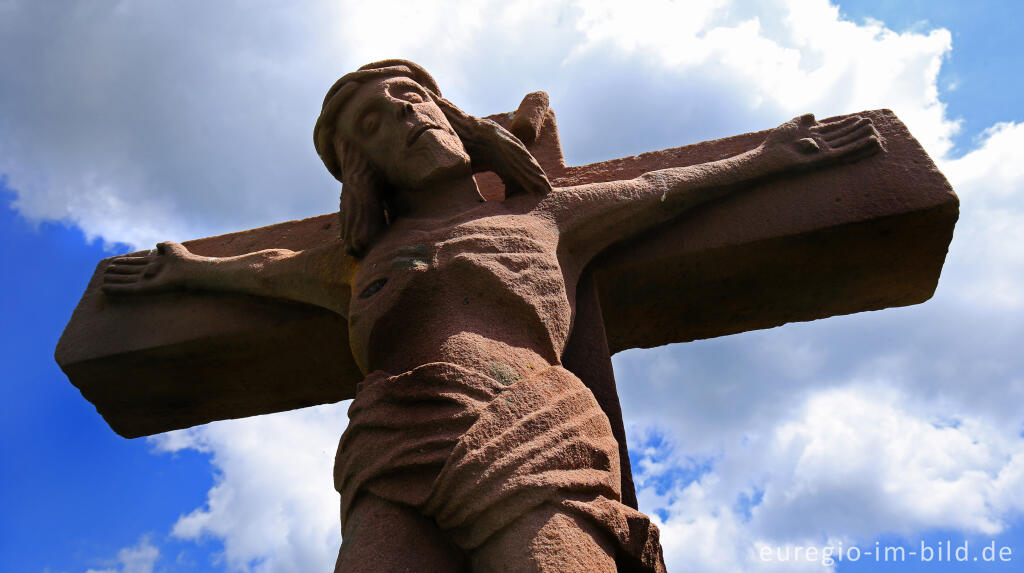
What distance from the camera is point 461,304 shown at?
9.68 ft

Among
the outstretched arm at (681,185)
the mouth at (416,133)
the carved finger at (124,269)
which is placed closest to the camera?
the outstretched arm at (681,185)

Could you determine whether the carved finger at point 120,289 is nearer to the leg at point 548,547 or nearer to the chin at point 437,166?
the chin at point 437,166

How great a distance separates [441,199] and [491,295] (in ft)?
2.60

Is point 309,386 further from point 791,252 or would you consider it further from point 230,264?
point 791,252

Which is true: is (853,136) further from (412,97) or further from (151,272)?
(151,272)

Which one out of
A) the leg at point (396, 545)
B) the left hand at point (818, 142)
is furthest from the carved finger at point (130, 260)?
the left hand at point (818, 142)

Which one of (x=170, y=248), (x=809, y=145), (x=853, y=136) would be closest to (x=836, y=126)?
(x=853, y=136)

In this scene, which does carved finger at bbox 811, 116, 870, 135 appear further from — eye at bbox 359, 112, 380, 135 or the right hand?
the right hand

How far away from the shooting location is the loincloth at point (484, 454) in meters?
2.28

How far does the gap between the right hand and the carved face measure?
1.09 metres

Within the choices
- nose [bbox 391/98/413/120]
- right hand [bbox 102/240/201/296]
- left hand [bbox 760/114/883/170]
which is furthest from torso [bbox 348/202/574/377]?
right hand [bbox 102/240/201/296]

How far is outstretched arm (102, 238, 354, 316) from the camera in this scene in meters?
3.59

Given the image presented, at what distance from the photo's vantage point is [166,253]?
4180 mm

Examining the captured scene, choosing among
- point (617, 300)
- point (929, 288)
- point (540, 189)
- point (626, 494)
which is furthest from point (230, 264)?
point (929, 288)
